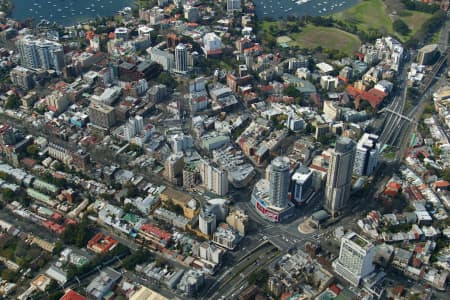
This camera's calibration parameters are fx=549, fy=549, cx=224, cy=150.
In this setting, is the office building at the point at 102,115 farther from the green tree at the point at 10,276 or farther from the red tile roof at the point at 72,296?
the red tile roof at the point at 72,296

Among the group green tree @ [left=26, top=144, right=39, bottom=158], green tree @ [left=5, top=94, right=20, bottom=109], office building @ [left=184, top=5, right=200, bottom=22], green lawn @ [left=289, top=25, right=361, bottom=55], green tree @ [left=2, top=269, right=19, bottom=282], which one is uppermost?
office building @ [left=184, top=5, right=200, bottom=22]

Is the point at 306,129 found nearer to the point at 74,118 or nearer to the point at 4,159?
the point at 74,118

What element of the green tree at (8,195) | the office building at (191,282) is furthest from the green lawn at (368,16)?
the green tree at (8,195)

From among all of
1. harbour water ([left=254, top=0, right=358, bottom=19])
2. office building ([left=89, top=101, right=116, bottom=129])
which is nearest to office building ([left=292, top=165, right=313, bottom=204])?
office building ([left=89, top=101, right=116, bottom=129])

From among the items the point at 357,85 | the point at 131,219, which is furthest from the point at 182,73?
the point at 131,219

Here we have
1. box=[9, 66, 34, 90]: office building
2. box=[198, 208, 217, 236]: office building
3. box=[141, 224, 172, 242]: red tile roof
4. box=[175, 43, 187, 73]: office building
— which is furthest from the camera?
box=[175, 43, 187, 73]: office building

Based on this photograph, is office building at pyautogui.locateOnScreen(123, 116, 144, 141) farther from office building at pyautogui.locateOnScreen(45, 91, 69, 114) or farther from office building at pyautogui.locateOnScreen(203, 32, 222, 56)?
office building at pyautogui.locateOnScreen(203, 32, 222, 56)

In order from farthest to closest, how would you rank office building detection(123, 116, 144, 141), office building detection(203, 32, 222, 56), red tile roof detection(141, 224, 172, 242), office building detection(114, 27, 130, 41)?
office building detection(114, 27, 130, 41)
office building detection(203, 32, 222, 56)
office building detection(123, 116, 144, 141)
red tile roof detection(141, 224, 172, 242)
